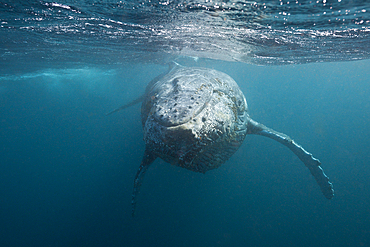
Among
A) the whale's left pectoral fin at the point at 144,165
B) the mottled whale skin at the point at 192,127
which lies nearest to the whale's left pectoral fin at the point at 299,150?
the mottled whale skin at the point at 192,127

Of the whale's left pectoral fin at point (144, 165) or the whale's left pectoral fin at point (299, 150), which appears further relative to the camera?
the whale's left pectoral fin at point (299, 150)

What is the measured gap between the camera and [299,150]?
22.7 ft

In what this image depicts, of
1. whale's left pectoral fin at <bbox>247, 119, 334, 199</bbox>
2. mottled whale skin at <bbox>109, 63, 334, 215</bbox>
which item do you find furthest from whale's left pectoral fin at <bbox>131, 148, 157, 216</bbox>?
whale's left pectoral fin at <bbox>247, 119, 334, 199</bbox>

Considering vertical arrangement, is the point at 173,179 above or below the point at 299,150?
below

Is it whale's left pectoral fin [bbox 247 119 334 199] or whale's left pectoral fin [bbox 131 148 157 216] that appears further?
whale's left pectoral fin [bbox 247 119 334 199]

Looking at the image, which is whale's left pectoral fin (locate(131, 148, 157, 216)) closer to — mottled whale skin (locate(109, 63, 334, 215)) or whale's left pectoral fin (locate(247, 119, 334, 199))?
mottled whale skin (locate(109, 63, 334, 215))

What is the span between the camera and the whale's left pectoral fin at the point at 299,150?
652 centimetres

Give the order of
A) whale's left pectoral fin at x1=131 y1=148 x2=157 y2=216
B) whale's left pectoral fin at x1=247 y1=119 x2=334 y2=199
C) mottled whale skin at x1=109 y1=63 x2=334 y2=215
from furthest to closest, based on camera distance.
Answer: whale's left pectoral fin at x1=247 y1=119 x2=334 y2=199 < whale's left pectoral fin at x1=131 y1=148 x2=157 y2=216 < mottled whale skin at x1=109 y1=63 x2=334 y2=215

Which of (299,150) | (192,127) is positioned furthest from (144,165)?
(299,150)

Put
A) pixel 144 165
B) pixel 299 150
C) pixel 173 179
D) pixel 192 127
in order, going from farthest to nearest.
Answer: pixel 173 179, pixel 299 150, pixel 144 165, pixel 192 127

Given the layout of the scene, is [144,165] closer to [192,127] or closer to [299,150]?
[192,127]

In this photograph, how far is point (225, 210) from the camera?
1612 cm

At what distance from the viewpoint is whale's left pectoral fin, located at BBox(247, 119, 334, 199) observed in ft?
21.4

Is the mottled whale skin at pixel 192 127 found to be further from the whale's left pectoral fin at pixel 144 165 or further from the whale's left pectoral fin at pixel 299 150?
the whale's left pectoral fin at pixel 299 150
